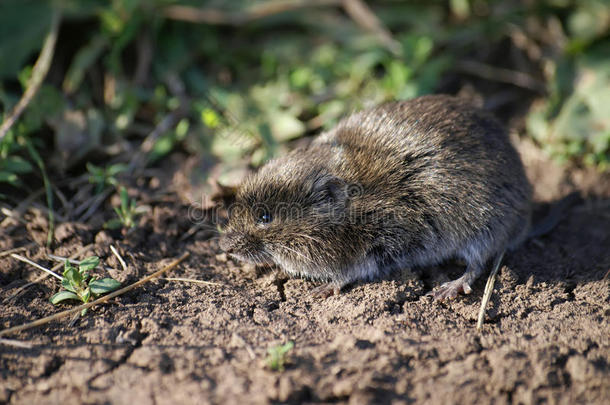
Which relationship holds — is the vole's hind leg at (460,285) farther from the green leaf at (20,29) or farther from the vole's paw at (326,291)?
the green leaf at (20,29)

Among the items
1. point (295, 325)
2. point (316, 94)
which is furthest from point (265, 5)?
point (295, 325)

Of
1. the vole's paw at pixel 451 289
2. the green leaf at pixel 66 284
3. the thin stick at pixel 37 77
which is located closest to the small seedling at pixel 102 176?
the thin stick at pixel 37 77

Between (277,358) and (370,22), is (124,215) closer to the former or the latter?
(277,358)

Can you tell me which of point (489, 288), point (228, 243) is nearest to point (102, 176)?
point (228, 243)

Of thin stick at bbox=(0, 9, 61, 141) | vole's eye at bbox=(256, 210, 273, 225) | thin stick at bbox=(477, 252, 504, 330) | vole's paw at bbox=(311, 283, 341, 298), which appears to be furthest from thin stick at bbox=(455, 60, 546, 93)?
thin stick at bbox=(0, 9, 61, 141)

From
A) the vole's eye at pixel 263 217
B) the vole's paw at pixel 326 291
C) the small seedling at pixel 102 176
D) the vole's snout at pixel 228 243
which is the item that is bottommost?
the vole's paw at pixel 326 291
